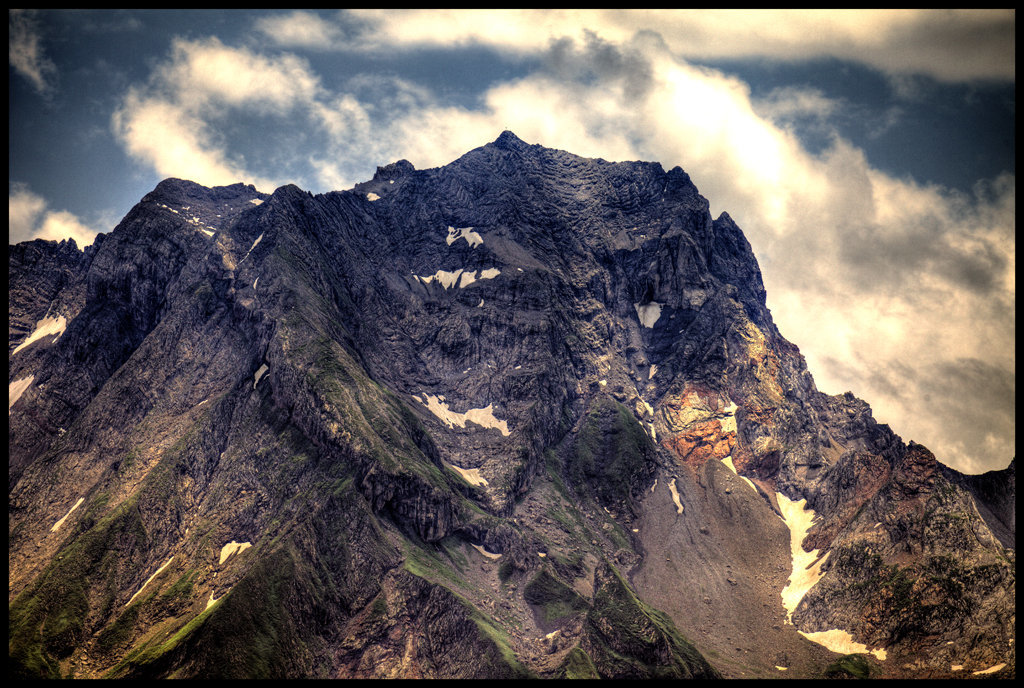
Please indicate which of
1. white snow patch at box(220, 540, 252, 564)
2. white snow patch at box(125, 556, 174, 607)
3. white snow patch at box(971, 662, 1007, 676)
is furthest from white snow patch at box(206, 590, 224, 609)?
white snow patch at box(971, 662, 1007, 676)

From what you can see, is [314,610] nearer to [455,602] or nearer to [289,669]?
[289,669]

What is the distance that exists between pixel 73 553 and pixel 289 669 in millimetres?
76250

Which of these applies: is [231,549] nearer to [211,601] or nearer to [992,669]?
[211,601]

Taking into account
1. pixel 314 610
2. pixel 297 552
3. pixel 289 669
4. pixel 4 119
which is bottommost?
pixel 289 669

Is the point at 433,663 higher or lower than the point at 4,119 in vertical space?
lower

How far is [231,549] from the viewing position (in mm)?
197250

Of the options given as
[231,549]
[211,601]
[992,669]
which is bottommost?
[211,601]

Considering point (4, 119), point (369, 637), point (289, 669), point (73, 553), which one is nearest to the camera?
point (4, 119)

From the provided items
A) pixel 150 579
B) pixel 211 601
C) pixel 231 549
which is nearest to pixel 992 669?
pixel 211 601

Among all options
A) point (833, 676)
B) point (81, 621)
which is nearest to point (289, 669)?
point (81, 621)

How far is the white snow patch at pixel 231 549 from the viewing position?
19562 centimetres

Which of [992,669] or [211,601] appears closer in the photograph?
[992,669]

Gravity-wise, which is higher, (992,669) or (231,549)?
(231,549)
